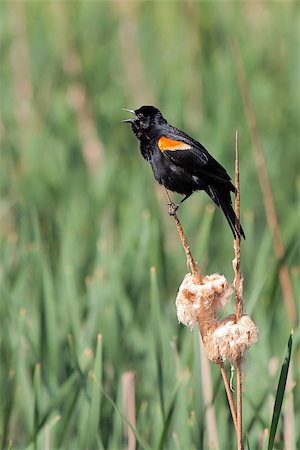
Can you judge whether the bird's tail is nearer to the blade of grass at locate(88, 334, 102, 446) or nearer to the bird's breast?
the bird's breast

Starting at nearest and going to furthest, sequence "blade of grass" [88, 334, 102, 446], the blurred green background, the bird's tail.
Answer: the bird's tail < "blade of grass" [88, 334, 102, 446] < the blurred green background

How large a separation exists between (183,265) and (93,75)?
1.55 metres

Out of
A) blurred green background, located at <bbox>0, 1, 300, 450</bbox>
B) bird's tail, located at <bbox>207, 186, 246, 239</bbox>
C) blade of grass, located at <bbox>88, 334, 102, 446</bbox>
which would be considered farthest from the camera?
blurred green background, located at <bbox>0, 1, 300, 450</bbox>

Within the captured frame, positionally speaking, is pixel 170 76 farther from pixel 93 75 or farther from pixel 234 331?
pixel 234 331

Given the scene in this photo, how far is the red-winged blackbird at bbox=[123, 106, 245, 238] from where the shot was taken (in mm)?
1028

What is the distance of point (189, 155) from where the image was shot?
1.08 m

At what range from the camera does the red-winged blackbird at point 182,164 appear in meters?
1.03

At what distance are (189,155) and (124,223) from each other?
1.30 meters

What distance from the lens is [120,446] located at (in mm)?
1536

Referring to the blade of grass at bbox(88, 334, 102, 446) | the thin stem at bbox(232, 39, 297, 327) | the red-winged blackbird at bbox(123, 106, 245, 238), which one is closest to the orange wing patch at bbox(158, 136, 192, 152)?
the red-winged blackbird at bbox(123, 106, 245, 238)

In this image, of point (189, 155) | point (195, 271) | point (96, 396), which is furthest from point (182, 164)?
point (96, 396)

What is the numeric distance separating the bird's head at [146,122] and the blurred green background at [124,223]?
0.34m

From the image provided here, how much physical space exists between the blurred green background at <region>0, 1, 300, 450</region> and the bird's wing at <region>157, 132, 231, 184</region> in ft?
1.06

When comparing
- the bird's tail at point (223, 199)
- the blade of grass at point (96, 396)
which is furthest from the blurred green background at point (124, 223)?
the bird's tail at point (223, 199)
